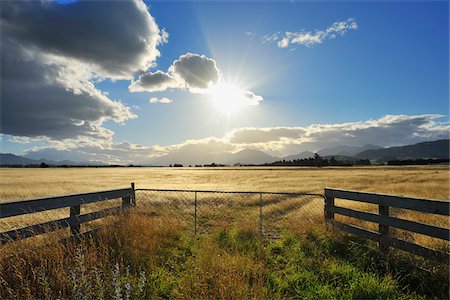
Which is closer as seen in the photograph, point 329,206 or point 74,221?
point 74,221

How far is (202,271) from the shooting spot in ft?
18.2

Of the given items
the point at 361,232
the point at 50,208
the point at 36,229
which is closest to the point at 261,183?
the point at 361,232

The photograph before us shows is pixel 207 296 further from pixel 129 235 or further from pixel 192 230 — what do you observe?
pixel 192 230

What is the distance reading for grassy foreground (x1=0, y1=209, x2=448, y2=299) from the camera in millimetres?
4809

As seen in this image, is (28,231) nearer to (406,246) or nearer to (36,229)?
(36,229)

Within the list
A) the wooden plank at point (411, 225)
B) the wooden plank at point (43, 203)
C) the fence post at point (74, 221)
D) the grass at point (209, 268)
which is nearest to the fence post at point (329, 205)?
the grass at point (209, 268)

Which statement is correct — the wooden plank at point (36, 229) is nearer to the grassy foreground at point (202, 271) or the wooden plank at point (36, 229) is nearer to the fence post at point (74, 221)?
the fence post at point (74, 221)

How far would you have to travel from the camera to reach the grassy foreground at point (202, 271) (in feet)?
15.8

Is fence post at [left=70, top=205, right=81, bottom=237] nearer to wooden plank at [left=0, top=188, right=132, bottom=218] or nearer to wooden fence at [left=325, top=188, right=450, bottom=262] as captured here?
wooden plank at [left=0, top=188, right=132, bottom=218]

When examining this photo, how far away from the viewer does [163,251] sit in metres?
7.24

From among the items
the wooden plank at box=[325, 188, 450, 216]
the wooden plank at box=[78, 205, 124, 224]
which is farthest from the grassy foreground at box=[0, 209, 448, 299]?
the wooden plank at box=[325, 188, 450, 216]

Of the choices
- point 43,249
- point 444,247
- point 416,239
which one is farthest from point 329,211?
point 43,249

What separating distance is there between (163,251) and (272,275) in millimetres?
2962

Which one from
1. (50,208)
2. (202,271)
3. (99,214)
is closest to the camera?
(202,271)
